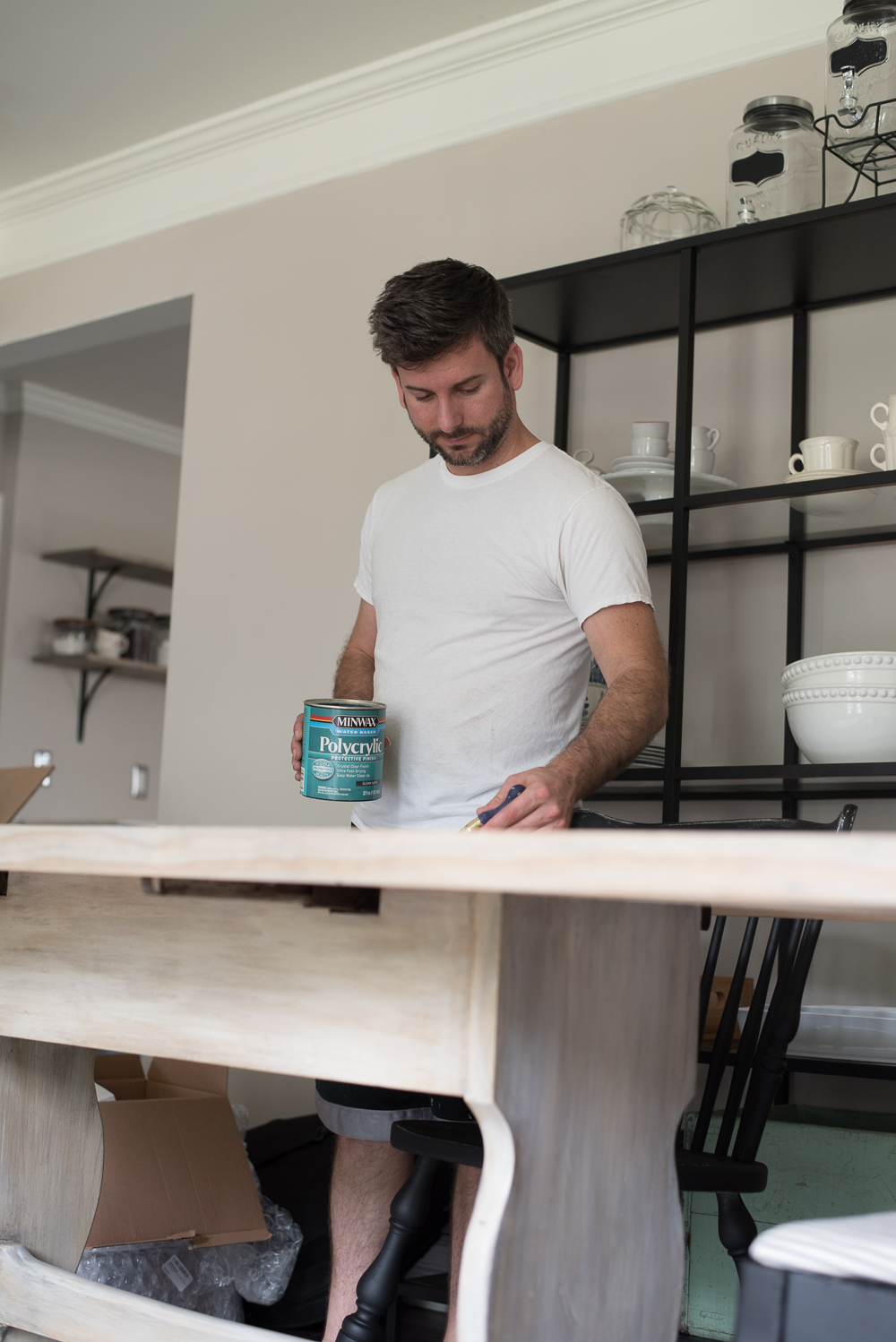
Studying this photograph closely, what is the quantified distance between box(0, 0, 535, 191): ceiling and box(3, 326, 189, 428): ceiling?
2.70ft

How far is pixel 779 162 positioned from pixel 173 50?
62.0 inches

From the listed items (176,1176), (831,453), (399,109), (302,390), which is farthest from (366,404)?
(176,1176)

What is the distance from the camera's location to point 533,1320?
805 millimetres

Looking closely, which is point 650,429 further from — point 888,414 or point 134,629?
point 134,629

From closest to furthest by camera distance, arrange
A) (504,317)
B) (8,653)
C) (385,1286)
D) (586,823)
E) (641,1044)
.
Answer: (641,1044)
(385,1286)
(586,823)
(504,317)
(8,653)

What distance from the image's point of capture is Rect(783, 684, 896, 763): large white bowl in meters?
1.78

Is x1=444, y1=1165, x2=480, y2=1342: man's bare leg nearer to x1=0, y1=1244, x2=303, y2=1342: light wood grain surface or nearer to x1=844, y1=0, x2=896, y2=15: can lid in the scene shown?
x1=0, y1=1244, x2=303, y2=1342: light wood grain surface

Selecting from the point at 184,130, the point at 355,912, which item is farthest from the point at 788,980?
the point at 184,130

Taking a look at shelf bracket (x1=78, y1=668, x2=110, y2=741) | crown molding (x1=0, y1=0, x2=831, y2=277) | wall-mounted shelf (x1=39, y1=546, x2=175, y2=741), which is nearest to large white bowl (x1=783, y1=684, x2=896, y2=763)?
crown molding (x1=0, y1=0, x2=831, y2=277)

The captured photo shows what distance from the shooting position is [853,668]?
70.6 inches

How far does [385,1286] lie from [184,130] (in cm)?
296

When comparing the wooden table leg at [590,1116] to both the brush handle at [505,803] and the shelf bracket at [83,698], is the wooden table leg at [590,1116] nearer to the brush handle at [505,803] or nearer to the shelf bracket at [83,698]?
the brush handle at [505,803]

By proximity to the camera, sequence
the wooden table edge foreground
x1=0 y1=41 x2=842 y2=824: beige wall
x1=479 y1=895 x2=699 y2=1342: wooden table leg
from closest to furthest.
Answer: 1. the wooden table edge foreground
2. x1=479 y1=895 x2=699 y2=1342: wooden table leg
3. x1=0 y1=41 x2=842 y2=824: beige wall

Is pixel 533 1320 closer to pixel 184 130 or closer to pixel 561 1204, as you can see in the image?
pixel 561 1204
